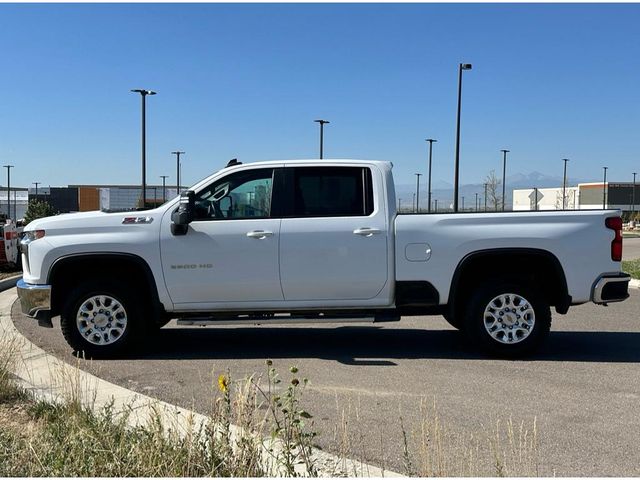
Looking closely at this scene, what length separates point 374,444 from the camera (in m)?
4.29

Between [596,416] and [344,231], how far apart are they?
9.91 feet

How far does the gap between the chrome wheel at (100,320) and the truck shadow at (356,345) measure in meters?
0.37

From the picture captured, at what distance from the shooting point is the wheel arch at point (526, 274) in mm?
6695

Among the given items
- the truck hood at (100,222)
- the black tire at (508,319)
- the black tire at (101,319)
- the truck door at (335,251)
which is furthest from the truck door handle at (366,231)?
the black tire at (101,319)

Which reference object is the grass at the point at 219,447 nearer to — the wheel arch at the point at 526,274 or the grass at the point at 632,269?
the wheel arch at the point at 526,274

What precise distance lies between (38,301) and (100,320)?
0.69 meters

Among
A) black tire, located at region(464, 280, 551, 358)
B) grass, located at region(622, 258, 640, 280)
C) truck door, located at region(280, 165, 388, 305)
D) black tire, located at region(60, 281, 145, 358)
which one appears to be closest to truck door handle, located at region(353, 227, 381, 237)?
truck door, located at region(280, 165, 388, 305)

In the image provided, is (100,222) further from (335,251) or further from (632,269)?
(632,269)

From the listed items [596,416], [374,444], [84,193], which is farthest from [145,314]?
[84,193]

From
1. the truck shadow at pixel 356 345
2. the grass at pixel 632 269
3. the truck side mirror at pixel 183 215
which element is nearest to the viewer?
the truck side mirror at pixel 183 215

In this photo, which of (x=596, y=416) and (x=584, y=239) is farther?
(x=584, y=239)

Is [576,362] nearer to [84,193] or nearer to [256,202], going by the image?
[256,202]

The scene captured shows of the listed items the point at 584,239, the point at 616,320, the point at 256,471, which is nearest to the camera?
the point at 256,471

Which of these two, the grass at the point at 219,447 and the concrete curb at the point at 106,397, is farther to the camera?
the concrete curb at the point at 106,397
